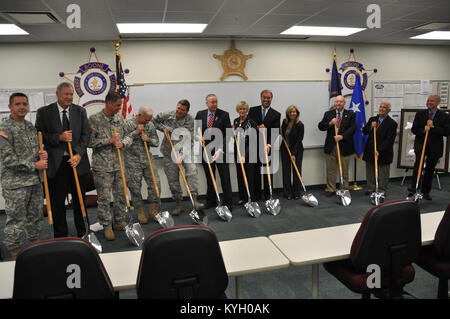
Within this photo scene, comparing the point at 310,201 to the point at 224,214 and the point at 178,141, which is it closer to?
the point at 224,214

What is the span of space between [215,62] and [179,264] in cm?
446

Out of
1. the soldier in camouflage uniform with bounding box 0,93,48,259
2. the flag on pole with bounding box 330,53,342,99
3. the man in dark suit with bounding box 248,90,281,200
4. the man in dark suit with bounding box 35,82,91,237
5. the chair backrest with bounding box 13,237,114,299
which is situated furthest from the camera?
the flag on pole with bounding box 330,53,342,99

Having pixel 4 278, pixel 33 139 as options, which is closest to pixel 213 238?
pixel 4 278

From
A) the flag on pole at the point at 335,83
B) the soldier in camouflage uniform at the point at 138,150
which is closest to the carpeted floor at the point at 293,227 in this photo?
the soldier in camouflage uniform at the point at 138,150

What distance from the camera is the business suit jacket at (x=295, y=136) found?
16.8 feet

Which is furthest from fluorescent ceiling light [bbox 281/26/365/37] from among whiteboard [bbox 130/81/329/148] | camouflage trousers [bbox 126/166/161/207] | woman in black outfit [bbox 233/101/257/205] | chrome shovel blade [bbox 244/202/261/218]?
camouflage trousers [bbox 126/166/161/207]

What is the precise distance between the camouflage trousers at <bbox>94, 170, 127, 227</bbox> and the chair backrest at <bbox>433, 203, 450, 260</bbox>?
3.14m

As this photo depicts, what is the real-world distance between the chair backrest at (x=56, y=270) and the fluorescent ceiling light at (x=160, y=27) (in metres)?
3.58

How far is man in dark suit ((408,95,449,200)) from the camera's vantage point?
469 cm

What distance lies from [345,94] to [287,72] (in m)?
1.27

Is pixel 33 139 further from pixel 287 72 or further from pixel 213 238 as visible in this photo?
pixel 287 72

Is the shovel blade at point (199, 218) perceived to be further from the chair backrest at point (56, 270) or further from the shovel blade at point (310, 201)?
the chair backrest at point (56, 270)

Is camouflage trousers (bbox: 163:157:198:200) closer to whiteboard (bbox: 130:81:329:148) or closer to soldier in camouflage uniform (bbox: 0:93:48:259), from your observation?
whiteboard (bbox: 130:81:329:148)

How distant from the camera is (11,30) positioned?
4.08m
